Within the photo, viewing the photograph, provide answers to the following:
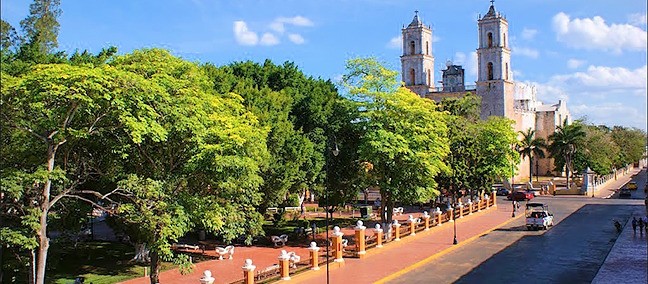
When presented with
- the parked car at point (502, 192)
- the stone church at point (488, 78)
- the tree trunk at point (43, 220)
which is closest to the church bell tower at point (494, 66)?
the stone church at point (488, 78)

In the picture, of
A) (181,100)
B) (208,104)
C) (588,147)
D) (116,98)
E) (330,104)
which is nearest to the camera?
(116,98)

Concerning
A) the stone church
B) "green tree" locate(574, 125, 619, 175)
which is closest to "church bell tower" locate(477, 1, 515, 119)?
the stone church

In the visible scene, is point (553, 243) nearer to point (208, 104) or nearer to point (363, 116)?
point (363, 116)

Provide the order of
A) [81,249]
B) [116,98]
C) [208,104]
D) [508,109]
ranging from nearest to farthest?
[116,98], [208,104], [81,249], [508,109]

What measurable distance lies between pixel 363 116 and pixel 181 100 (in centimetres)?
1302

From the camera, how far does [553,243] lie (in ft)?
95.4

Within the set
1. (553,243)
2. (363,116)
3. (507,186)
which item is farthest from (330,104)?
(507,186)

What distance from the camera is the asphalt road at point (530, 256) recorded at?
21797mm

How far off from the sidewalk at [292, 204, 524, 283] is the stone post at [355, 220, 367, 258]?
31 centimetres

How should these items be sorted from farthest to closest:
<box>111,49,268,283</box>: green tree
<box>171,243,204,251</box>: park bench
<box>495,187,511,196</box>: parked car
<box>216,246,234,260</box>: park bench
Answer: <box>495,187,511,196</box>: parked car
<box>171,243,204,251</box>: park bench
<box>216,246,234,260</box>: park bench
<box>111,49,268,283</box>: green tree

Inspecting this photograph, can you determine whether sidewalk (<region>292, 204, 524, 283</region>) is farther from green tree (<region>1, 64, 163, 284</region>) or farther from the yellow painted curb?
green tree (<region>1, 64, 163, 284</region>)

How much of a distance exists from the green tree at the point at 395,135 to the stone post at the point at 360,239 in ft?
13.0

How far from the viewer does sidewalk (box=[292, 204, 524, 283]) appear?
2262cm

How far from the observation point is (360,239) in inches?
1024
